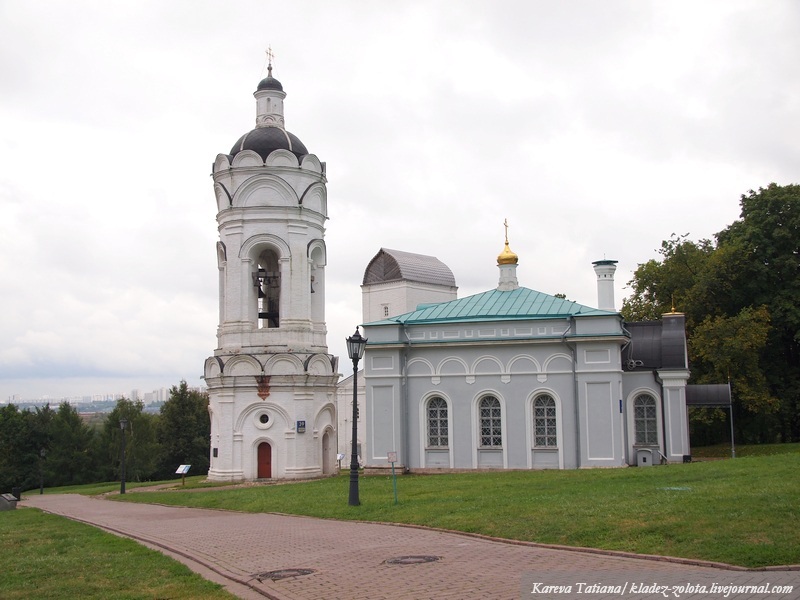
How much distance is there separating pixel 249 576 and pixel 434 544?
10.1ft

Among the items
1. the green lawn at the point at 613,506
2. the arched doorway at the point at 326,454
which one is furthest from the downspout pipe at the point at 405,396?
the arched doorway at the point at 326,454

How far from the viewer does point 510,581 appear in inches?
399

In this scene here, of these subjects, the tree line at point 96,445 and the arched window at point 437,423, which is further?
Result: the tree line at point 96,445

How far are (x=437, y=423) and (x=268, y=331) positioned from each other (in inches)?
333

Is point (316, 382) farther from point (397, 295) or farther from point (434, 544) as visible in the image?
point (434, 544)

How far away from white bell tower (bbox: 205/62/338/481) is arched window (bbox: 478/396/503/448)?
784 centimetres

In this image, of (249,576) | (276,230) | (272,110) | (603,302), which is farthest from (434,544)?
(272,110)

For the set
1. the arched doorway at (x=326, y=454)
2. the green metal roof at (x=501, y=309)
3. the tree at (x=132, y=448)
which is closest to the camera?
the green metal roof at (x=501, y=309)

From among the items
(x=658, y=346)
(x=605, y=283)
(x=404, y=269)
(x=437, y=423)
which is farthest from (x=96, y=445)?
(x=658, y=346)

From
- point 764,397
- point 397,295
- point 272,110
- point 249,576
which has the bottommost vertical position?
point 249,576

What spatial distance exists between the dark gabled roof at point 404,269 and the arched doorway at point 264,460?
12954 millimetres

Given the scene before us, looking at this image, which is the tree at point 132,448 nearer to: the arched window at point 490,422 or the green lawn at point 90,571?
the arched window at point 490,422

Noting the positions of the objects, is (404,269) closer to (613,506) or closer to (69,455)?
(69,455)

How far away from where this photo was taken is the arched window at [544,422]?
29.0m
